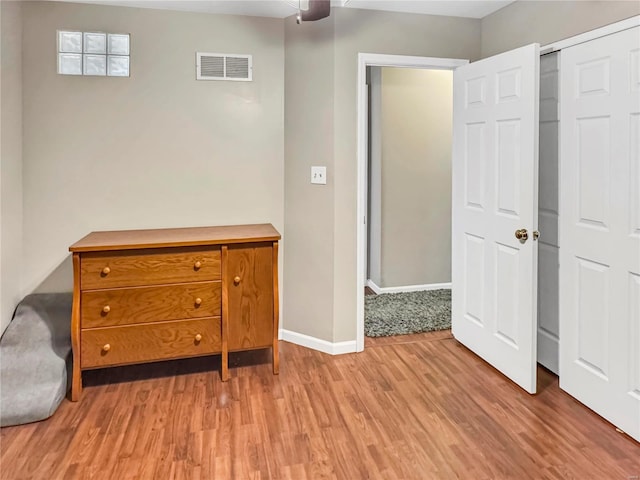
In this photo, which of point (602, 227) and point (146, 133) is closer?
point (602, 227)

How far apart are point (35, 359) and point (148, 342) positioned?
23.0 inches

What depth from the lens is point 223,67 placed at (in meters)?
3.05

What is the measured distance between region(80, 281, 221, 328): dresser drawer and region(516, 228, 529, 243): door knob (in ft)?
5.65

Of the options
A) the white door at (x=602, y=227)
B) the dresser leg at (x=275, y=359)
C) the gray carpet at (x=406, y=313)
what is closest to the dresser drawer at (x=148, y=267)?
the dresser leg at (x=275, y=359)

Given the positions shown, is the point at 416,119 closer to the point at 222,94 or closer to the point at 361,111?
the point at 361,111

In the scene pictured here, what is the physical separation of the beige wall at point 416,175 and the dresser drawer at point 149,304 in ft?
7.30

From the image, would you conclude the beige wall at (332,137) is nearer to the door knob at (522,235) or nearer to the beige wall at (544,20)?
the beige wall at (544,20)

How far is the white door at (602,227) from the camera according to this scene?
2.05 metres

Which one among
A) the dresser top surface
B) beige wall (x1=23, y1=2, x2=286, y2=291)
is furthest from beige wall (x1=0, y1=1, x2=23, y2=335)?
the dresser top surface

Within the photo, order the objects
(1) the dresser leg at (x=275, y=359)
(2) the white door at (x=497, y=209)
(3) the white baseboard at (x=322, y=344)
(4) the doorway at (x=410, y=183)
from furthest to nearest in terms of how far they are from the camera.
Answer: (4) the doorway at (x=410, y=183)
(3) the white baseboard at (x=322, y=344)
(1) the dresser leg at (x=275, y=359)
(2) the white door at (x=497, y=209)

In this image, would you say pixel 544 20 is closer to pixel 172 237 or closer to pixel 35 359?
pixel 172 237

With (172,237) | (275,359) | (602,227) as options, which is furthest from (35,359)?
(602,227)

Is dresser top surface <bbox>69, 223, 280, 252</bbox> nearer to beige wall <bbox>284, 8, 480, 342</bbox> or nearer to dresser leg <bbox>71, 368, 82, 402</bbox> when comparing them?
beige wall <bbox>284, 8, 480, 342</bbox>

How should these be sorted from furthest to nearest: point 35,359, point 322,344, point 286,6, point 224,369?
1. point 322,344
2. point 286,6
3. point 224,369
4. point 35,359
